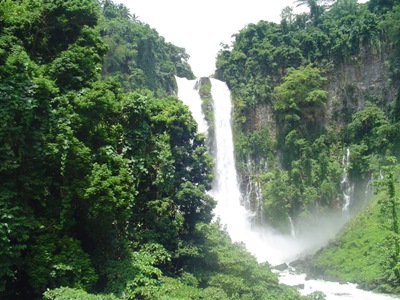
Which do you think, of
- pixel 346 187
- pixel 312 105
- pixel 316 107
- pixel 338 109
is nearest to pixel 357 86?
pixel 338 109

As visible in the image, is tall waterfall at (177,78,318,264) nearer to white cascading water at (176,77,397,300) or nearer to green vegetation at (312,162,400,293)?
white cascading water at (176,77,397,300)

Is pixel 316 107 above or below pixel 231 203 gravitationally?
above

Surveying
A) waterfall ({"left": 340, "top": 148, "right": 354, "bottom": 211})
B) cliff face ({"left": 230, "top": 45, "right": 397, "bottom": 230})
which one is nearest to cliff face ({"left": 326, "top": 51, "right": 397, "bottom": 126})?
cliff face ({"left": 230, "top": 45, "right": 397, "bottom": 230})

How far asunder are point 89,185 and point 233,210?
750 inches

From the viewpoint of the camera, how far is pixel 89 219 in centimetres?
1115

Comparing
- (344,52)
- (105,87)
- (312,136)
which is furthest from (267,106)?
(105,87)

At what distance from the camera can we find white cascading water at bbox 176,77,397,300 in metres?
25.5

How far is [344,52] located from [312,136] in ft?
22.5

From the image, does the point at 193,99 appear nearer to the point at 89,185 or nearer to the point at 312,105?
the point at 312,105

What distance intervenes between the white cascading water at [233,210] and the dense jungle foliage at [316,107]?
0.84 meters

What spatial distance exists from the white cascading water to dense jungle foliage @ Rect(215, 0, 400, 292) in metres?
0.84

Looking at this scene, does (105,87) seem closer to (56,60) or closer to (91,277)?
(56,60)

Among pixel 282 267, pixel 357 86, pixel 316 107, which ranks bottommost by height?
pixel 282 267

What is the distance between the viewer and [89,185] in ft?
34.2
